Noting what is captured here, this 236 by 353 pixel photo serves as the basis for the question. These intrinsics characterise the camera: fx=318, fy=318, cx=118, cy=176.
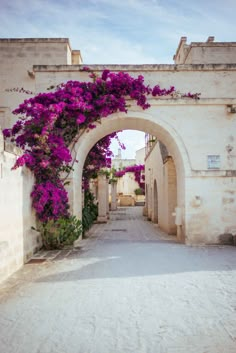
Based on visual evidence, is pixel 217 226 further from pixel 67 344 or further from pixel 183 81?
→ pixel 67 344

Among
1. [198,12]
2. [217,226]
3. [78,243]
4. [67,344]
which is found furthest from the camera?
[78,243]

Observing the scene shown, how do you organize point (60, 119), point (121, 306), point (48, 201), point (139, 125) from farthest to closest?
point (139, 125) → point (60, 119) → point (48, 201) → point (121, 306)

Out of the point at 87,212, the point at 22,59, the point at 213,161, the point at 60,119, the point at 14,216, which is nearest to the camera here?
the point at 14,216

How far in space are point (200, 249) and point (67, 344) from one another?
5270mm

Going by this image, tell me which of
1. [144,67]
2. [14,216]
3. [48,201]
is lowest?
[14,216]

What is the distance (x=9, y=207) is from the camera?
5.39m

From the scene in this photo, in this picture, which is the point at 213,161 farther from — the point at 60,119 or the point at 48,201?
the point at 48,201

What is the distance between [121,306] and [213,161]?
5518mm

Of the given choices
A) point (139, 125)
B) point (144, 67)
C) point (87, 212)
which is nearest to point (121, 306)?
point (139, 125)

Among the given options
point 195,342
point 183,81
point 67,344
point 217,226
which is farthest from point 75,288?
point 183,81

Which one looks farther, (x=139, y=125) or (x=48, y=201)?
(x=139, y=125)

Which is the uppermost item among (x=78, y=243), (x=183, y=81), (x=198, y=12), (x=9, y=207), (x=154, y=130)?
(x=198, y=12)

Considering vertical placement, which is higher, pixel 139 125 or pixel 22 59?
pixel 22 59

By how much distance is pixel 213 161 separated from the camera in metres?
8.29
